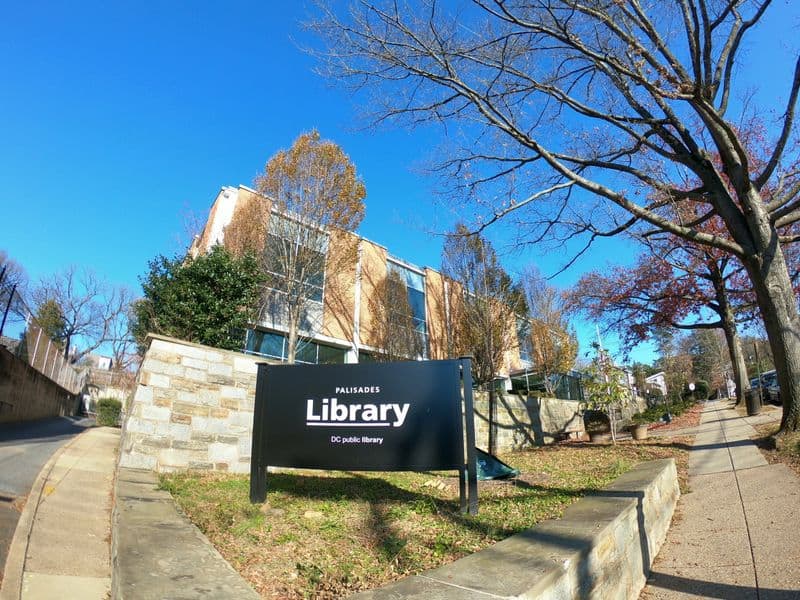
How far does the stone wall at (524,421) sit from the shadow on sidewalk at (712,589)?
6.90 m

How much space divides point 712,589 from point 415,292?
765 inches

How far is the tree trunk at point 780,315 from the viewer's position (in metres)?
7.09

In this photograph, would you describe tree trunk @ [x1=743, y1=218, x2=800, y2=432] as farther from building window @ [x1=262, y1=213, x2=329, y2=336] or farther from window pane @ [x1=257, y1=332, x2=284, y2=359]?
window pane @ [x1=257, y1=332, x2=284, y2=359]

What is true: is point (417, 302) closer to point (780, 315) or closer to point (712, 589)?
point (780, 315)

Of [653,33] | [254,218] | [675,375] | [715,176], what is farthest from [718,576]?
[675,375]

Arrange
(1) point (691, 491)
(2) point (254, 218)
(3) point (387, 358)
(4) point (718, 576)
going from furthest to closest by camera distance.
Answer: (3) point (387, 358), (2) point (254, 218), (1) point (691, 491), (4) point (718, 576)

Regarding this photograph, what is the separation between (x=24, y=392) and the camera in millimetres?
16688


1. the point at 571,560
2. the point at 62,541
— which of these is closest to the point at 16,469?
the point at 62,541

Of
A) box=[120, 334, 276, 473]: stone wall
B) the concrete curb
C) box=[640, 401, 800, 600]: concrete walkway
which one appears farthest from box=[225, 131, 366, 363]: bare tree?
box=[640, 401, 800, 600]: concrete walkway

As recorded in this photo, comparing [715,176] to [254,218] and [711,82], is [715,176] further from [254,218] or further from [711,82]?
[254,218]

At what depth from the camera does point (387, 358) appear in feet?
59.2

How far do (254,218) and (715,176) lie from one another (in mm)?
11979

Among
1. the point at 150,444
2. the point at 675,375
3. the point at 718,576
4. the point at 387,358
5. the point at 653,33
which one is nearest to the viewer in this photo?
the point at 718,576

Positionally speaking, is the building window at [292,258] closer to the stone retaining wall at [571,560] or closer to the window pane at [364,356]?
the window pane at [364,356]
